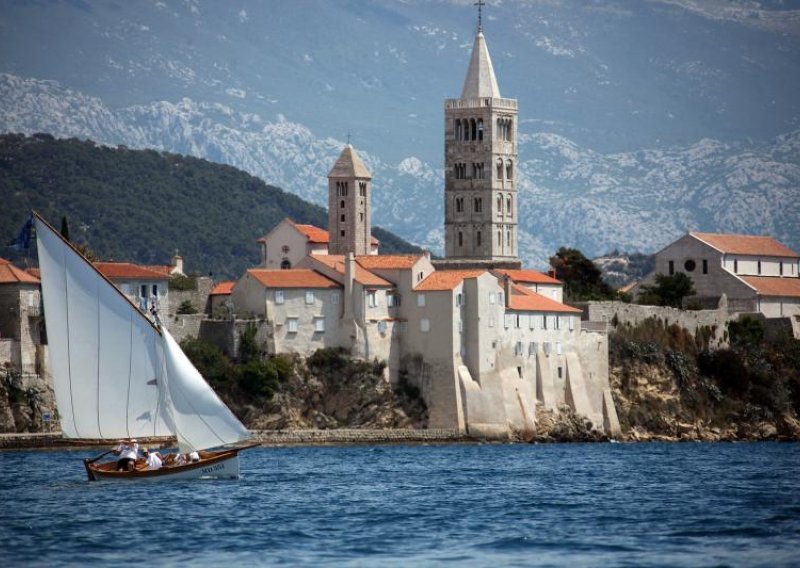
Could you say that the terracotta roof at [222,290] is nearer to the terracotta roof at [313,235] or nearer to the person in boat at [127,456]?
the terracotta roof at [313,235]

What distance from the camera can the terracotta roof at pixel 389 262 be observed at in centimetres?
11600

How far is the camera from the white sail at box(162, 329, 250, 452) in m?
74.1

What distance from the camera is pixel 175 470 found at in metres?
75.6

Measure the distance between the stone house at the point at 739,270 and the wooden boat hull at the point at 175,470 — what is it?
229 ft

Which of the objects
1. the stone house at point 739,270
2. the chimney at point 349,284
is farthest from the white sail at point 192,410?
the stone house at point 739,270

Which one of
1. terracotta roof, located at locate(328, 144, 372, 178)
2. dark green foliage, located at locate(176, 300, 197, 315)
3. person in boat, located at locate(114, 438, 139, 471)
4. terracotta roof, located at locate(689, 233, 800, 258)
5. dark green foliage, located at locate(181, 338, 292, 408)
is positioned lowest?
person in boat, located at locate(114, 438, 139, 471)

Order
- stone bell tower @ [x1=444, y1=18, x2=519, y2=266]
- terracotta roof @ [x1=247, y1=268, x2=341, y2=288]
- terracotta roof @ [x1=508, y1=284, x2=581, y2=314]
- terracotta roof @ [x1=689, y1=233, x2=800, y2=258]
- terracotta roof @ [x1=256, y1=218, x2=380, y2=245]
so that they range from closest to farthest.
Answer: terracotta roof @ [x1=247, y1=268, x2=341, y2=288] → terracotta roof @ [x1=508, y1=284, x2=581, y2=314] → terracotta roof @ [x1=256, y1=218, x2=380, y2=245] → stone bell tower @ [x1=444, y1=18, x2=519, y2=266] → terracotta roof @ [x1=689, y1=233, x2=800, y2=258]

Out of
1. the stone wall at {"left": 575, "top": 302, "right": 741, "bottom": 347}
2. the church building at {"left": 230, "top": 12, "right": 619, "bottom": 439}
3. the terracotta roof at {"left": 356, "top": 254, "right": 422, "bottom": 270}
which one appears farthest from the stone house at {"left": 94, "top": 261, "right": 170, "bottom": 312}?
the stone wall at {"left": 575, "top": 302, "right": 741, "bottom": 347}

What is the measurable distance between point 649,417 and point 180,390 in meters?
55.9

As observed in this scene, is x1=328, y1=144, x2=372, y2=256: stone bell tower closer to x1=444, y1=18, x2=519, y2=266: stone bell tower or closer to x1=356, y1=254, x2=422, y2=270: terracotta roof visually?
x1=356, y1=254, x2=422, y2=270: terracotta roof

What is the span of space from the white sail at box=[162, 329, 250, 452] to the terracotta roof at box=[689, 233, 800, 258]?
7640 centimetres

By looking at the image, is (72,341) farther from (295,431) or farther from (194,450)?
(295,431)

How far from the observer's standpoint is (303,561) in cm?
5797

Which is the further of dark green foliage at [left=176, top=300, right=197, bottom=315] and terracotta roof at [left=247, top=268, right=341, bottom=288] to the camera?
dark green foliage at [left=176, top=300, right=197, bottom=315]
